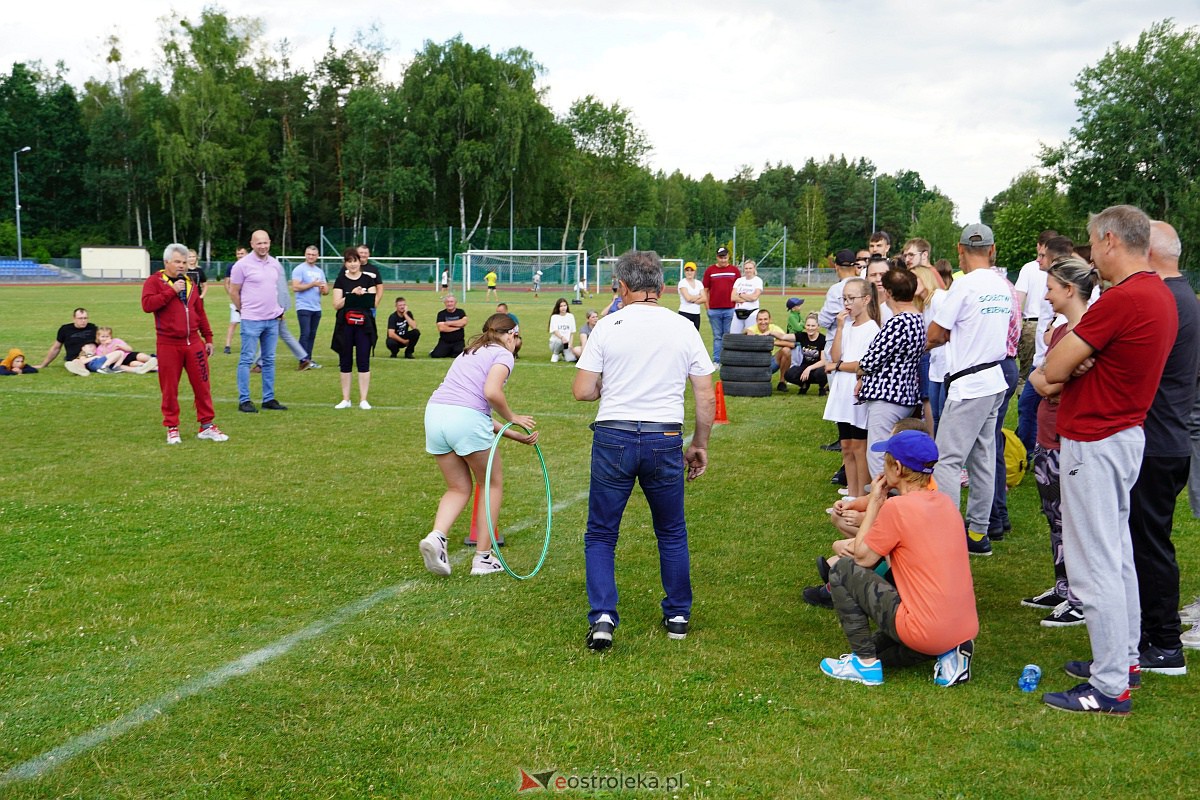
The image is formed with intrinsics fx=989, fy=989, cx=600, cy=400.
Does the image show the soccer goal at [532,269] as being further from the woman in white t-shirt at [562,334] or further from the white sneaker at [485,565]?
the white sneaker at [485,565]

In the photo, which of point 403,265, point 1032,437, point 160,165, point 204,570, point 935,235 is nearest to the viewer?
point 204,570

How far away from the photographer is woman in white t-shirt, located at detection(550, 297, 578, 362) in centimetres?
1883

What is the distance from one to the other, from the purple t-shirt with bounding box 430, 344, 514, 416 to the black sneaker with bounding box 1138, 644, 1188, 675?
3704 millimetres

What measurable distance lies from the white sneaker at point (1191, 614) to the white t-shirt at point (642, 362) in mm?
2857

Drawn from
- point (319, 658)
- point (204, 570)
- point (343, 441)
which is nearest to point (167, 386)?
point (343, 441)

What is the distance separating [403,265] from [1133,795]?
179 ft

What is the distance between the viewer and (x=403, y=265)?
183 ft

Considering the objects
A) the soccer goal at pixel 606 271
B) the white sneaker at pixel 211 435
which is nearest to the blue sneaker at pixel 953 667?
the white sneaker at pixel 211 435

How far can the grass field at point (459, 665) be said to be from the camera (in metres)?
3.68

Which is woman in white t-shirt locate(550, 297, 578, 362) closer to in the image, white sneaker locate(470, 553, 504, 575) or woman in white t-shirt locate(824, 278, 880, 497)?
woman in white t-shirt locate(824, 278, 880, 497)

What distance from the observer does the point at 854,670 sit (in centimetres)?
455

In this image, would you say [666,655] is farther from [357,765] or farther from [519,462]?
[519,462]

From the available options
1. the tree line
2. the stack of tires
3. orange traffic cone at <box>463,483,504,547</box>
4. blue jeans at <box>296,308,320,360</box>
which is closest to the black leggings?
blue jeans at <box>296,308,320,360</box>

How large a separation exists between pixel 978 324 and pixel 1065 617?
184 cm
